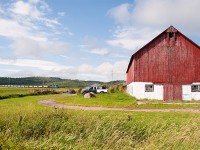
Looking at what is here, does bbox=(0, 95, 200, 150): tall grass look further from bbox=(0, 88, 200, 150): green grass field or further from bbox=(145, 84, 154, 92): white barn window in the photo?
bbox=(145, 84, 154, 92): white barn window

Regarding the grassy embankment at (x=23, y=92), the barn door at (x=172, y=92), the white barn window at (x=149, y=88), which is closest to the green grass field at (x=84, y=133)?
the barn door at (x=172, y=92)

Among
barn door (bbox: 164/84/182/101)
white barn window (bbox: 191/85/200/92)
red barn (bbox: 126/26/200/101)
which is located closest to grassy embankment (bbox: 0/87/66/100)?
red barn (bbox: 126/26/200/101)

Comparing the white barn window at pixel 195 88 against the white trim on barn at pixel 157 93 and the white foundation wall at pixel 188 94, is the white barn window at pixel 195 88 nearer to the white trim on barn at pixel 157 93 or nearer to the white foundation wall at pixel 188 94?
the white trim on barn at pixel 157 93

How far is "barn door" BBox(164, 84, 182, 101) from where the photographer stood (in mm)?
44500

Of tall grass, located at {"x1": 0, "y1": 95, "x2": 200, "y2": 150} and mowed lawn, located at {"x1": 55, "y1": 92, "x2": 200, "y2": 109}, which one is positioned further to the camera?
mowed lawn, located at {"x1": 55, "y1": 92, "x2": 200, "y2": 109}

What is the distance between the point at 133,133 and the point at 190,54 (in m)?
32.3

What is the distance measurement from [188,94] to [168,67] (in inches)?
167

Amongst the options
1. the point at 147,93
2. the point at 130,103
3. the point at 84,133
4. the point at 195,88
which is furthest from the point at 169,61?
the point at 84,133

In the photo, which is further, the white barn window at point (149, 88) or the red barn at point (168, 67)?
the white barn window at point (149, 88)

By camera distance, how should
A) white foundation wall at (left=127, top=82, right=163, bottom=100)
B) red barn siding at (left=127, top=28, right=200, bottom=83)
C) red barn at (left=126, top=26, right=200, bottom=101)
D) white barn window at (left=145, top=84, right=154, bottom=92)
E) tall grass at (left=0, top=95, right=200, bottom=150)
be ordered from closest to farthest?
tall grass at (left=0, top=95, right=200, bottom=150) → white foundation wall at (left=127, top=82, right=163, bottom=100) → red barn at (left=126, top=26, right=200, bottom=101) → white barn window at (left=145, top=84, right=154, bottom=92) → red barn siding at (left=127, top=28, right=200, bottom=83)

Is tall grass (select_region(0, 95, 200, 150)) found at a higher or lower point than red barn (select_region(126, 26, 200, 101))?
lower

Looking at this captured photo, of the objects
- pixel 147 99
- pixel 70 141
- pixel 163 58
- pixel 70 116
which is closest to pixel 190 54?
pixel 163 58

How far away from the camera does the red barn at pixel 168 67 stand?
44.8m

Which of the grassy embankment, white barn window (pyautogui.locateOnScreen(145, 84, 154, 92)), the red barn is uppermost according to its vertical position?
the red barn
